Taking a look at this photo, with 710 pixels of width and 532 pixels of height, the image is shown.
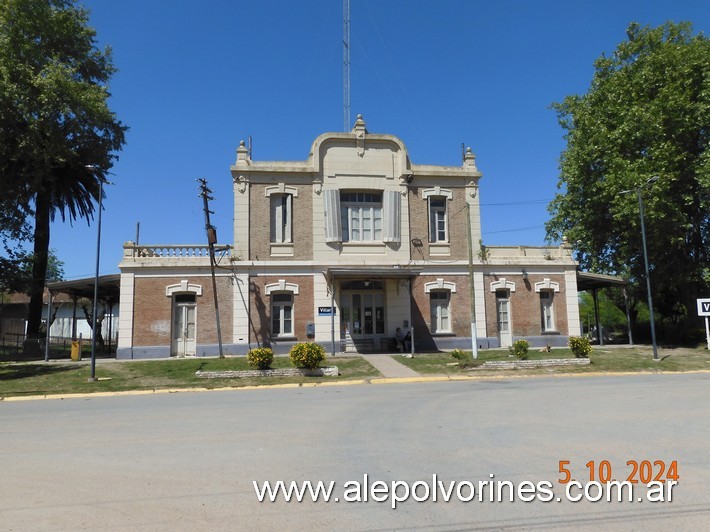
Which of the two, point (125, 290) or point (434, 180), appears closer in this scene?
point (125, 290)

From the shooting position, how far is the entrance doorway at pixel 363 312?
85.6 feet

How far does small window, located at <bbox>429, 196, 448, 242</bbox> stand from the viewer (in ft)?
89.7

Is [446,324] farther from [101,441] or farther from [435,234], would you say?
[101,441]

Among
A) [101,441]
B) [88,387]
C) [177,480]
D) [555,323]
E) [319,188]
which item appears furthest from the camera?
[555,323]

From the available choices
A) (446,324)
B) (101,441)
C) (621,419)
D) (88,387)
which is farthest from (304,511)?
(446,324)

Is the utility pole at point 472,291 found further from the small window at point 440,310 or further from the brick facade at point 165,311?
the brick facade at point 165,311

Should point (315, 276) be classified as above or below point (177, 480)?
above

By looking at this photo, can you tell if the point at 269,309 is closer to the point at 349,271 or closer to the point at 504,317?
the point at 349,271

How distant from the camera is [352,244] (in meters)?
26.4

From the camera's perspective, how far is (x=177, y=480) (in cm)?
611

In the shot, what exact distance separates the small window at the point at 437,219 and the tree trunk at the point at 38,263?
831 inches

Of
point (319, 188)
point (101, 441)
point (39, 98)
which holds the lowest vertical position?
point (101, 441)

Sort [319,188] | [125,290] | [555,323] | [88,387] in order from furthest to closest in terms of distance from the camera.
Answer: [555,323], [319,188], [125,290], [88,387]

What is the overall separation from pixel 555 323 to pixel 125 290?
841 inches
